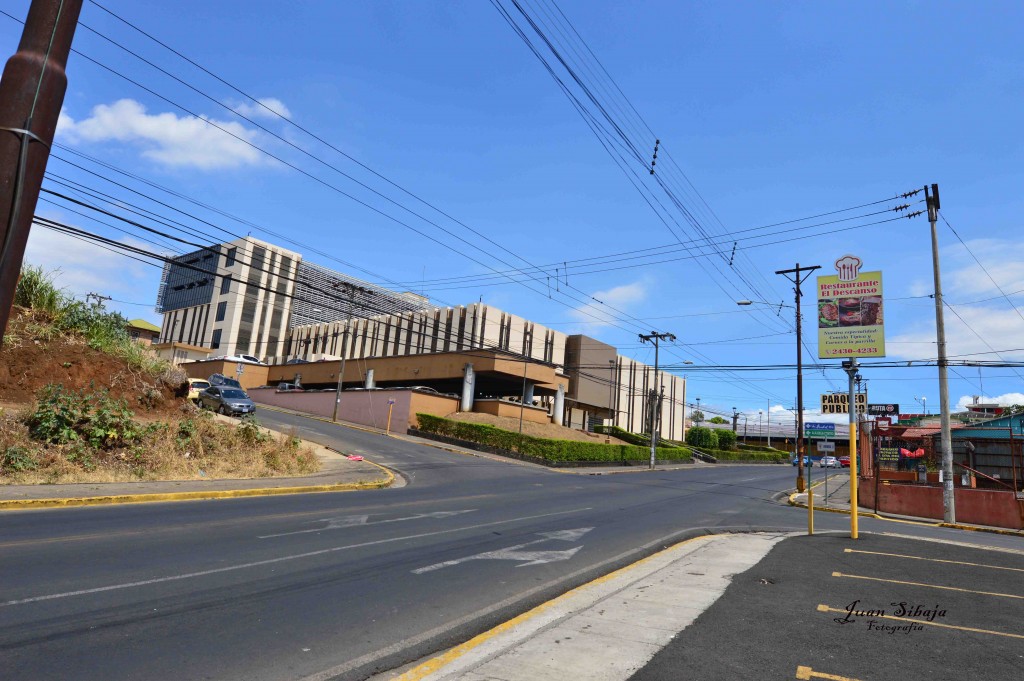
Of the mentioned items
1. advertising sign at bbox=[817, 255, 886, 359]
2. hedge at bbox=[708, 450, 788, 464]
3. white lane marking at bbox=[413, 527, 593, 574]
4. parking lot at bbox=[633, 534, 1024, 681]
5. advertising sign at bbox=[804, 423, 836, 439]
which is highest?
advertising sign at bbox=[817, 255, 886, 359]

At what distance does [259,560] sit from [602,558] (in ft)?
18.2

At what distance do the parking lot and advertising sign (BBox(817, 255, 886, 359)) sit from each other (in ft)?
17.0

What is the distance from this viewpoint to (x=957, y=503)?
74.2ft

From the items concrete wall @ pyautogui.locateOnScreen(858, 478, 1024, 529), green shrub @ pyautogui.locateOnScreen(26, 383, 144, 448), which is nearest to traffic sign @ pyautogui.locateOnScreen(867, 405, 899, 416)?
concrete wall @ pyautogui.locateOnScreen(858, 478, 1024, 529)

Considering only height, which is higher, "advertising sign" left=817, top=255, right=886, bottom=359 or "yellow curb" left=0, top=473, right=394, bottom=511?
"advertising sign" left=817, top=255, right=886, bottom=359

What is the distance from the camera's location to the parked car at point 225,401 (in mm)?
33844

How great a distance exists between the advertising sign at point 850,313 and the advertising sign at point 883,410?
2500 centimetres

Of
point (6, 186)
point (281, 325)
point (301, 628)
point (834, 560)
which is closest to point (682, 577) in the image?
point (834, 560)

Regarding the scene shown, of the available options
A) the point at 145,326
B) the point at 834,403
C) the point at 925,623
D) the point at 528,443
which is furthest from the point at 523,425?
the point at 145,326

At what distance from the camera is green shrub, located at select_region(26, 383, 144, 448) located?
16242 millimetres

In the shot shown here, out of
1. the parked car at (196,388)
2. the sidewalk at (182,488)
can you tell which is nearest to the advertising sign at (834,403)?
the sidewalk at (182,488)

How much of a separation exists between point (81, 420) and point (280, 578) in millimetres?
12613

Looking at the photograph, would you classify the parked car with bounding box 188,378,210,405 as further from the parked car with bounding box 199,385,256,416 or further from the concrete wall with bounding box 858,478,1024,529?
the concrete wall with bounding box 858,478,1024,529

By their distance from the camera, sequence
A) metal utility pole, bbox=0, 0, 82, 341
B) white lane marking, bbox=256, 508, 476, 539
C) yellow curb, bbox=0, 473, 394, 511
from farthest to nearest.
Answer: yellow curb, bbox=0, 473, 394, 511, white lane marking, bbox=256, 508, 476, 539, metal utility pole, bbox=0, 0, 82, 341
